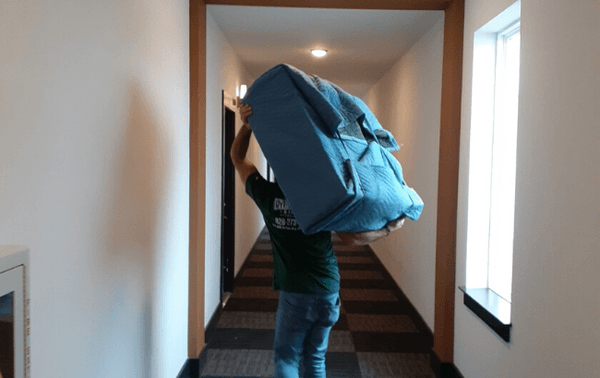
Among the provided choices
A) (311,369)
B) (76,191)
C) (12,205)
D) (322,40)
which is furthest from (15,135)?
(322,40)

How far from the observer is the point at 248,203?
6.58 metres

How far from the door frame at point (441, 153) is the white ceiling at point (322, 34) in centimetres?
57

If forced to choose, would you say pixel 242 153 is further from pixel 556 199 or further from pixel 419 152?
pixel 419 152

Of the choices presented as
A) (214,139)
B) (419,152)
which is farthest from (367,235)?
(419,152)

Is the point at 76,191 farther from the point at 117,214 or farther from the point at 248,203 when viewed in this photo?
the point at 248,203

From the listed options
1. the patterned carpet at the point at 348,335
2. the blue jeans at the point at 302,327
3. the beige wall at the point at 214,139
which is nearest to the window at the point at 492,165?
the patterned carpet at the point at 348,335

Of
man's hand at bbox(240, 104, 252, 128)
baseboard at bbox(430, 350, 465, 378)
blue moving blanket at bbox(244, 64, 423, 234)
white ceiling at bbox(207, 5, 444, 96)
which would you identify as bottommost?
baseboard at bbox(430, 350, 465, 378)

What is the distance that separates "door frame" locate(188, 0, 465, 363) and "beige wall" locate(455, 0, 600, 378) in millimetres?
605

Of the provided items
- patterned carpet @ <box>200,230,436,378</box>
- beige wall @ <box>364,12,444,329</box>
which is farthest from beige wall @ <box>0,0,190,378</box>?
beige wall @ <box>364,12,444,329</box>

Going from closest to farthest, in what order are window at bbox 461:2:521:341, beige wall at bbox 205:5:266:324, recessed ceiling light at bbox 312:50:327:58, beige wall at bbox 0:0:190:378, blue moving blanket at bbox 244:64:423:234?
beige wall at bbox 0:0:190:378
blue moving blanket at bbox 244:64:423:234
window at bbox 461:2:521:341
beige wall at bbox 205:5:266:324
recessed ceiling light at bbox 312:50:327:58

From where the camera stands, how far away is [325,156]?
1.61 meters

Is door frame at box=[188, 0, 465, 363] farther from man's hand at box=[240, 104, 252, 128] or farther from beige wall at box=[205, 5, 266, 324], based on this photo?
man's hand at box=[240, 104, 252, 128]

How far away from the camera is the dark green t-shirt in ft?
6.72

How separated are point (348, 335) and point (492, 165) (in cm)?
175
